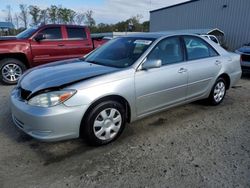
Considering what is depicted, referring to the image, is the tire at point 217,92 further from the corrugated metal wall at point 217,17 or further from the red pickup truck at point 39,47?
the corrugated metal wall at point 217,17

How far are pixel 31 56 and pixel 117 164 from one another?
17.4ft

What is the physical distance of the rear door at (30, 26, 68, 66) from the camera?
7074 millimetres

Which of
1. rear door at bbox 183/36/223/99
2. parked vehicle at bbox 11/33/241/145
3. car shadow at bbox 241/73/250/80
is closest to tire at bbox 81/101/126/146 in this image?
parked vehicle at bbox 11/33/241/145

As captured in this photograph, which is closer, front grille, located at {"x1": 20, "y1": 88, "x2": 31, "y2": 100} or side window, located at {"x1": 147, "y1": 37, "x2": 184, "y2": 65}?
front grille, located at {"x1": 20, "y1": 88, "x2": 31, "y2": 100}

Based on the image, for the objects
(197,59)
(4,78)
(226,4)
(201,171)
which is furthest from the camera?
(226,4)

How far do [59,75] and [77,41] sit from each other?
4.86 meters

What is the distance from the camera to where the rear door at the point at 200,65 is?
13.7ft

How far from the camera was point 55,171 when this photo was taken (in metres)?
2.71

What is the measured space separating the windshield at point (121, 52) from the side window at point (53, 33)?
3.61 m

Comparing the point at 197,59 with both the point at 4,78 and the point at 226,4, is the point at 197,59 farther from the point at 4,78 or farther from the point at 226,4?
the point at 226,4

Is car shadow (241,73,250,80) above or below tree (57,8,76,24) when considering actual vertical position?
below

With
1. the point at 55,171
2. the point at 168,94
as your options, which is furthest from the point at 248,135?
the point at 55,171

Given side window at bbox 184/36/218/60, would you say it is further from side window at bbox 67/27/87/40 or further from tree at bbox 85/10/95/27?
tree at bbox 85/10/95/27

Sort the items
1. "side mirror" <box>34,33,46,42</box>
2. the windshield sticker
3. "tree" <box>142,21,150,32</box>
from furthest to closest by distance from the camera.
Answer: "tree" <box>142,21,150,32</box>
"side mirror" <box>34,33,46,42</box>
the windshield sticker
